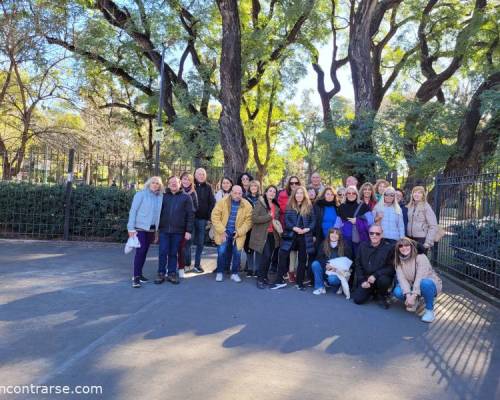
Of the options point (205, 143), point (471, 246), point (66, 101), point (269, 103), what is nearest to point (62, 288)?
point (471, 246)

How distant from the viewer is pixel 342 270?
21.8 ft

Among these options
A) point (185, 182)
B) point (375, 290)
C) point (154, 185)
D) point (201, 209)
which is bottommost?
point (375, 290)

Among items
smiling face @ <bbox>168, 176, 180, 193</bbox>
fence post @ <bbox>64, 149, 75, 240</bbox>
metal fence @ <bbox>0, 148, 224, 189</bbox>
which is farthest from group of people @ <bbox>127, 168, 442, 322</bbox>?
fence post @ <bbox>64, 149, 75, 240</bbox>

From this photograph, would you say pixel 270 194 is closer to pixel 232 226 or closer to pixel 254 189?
pixel 254 189

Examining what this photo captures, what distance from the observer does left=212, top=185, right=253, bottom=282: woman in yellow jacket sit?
744 cm

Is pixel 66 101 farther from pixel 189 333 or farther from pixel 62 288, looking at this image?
pixel 189 333

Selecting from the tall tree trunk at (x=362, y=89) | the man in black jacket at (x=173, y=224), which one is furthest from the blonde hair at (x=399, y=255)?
the tall tree trunk at (x=362, y=89)

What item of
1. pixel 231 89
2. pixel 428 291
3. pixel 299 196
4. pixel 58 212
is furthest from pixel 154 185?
pixel 231 89

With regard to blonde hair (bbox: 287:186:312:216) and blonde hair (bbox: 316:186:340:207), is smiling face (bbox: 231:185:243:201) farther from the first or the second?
blonde hair (bbox: 316:186:340:207)

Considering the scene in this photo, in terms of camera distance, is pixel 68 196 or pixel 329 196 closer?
pixel 329 196

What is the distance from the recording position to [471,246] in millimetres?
8000

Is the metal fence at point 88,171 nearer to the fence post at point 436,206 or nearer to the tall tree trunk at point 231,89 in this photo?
the tall tree trunk at point 231,89

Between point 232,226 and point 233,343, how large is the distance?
11.0ft

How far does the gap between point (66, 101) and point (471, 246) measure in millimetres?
16840
